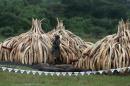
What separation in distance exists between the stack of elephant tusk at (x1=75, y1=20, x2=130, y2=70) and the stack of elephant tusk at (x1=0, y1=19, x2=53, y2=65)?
161cm

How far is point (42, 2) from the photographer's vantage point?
39969mm

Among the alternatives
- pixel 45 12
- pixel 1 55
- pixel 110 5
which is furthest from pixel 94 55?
pixel 110 5

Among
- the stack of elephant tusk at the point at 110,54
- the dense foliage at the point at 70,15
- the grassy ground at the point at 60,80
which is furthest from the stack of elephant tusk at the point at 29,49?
the dense foliage at the point at 70,15

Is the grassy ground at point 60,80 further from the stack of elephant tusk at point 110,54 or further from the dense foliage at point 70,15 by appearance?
the dense foliage at point 70,15

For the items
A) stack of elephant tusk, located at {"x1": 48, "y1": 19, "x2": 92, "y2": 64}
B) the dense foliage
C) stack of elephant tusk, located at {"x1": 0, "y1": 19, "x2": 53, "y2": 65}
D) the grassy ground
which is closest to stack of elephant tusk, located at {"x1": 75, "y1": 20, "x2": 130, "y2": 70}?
stack of elephant tusk, located at {"x1": 48, "y1": 19, "x2": 92, "y2": 64}

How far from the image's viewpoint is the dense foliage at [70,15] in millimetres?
31938

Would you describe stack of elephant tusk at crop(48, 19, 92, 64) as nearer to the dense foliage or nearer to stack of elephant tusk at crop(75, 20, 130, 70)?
stack of elephant tusk at crop(75, 20, 130, 70)

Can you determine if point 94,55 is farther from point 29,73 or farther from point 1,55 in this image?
point 1,55

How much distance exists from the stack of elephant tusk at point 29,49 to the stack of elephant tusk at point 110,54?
1.61 metres

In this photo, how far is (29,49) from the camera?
58.3 ft

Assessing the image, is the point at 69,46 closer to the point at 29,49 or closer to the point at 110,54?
the point at 29,49

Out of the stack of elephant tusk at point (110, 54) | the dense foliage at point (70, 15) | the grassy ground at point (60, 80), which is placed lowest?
the grassy ground at point (60, 80)

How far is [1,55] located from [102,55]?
3.93 m

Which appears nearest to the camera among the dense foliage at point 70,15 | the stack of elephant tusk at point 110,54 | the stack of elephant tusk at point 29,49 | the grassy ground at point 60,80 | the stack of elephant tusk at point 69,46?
the grassy ground at point 60,80
